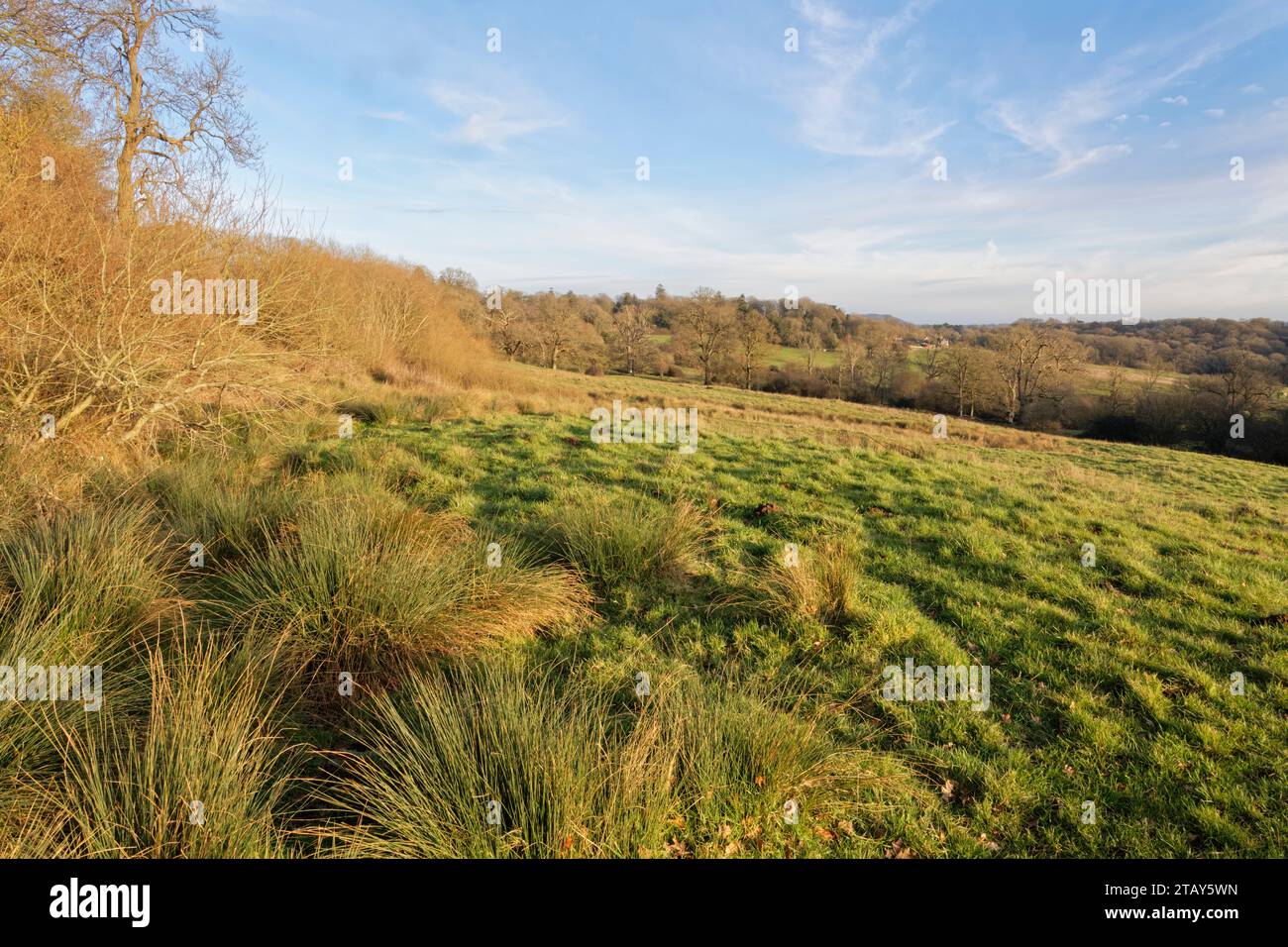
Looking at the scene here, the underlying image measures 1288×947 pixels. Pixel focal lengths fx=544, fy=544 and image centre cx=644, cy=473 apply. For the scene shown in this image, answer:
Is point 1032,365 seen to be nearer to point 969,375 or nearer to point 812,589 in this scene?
point 969,375

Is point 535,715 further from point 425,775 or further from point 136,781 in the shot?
point 136,781

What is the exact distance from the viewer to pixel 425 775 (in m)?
2.44

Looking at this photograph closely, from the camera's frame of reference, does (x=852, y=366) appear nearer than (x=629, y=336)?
Yes

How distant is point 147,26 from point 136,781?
2051 centimetres

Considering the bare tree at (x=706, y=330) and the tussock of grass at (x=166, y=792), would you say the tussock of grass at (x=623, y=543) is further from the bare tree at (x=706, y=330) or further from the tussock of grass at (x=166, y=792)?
the bare tree at (x=706, y=330)

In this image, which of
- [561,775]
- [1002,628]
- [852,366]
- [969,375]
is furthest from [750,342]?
[561,775]

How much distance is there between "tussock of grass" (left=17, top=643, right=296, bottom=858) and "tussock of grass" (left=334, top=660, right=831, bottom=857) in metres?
0.37

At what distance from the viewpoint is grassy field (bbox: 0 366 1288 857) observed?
2.40 m

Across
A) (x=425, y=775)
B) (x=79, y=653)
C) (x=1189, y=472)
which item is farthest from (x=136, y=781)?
(x=1189, y=472)

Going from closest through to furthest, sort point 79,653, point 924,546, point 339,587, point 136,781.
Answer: point 136,781 < point 79,653 < point 339,587 < point 924,546

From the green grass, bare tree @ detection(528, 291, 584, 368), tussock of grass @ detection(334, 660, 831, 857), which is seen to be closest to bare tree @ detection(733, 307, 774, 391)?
bare tree @ detection(528, 291, 584, 368)

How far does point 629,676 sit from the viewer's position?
12.4 ft

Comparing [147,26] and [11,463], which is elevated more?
[147,26]

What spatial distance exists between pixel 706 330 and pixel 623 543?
52256 millimetres
